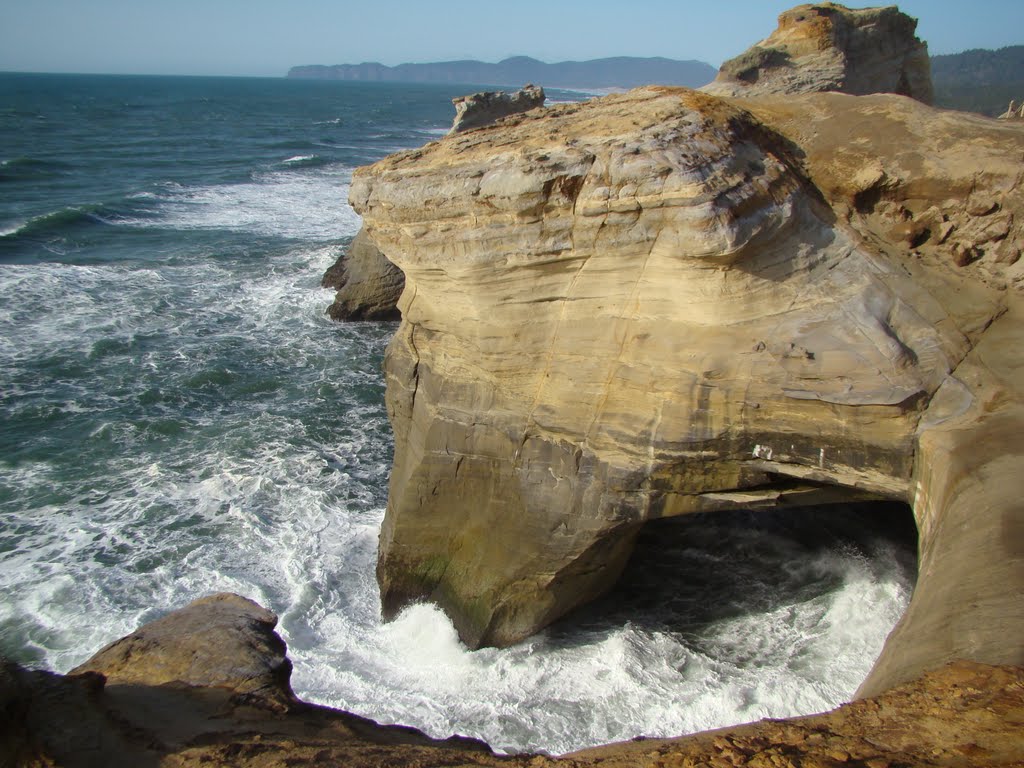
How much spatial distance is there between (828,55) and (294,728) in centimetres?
1520

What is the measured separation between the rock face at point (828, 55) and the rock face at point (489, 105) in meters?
6.97

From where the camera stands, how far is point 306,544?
385 inches

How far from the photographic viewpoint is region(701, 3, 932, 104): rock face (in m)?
14.1

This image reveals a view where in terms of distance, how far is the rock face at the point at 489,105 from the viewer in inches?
797

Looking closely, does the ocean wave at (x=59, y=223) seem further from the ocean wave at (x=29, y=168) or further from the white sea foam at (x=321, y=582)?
the white sea foam at (x=321, y=582)

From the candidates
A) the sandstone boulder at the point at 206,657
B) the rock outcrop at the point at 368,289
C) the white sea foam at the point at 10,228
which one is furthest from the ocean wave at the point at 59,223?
the sandstone boulder at the point at 206,657

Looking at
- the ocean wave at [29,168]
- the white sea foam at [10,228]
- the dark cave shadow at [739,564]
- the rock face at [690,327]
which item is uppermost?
the rock face at [690,327]

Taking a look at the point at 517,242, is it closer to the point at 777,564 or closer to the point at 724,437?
the point at 724,437

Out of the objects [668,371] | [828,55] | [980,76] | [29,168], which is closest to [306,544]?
[668,371]

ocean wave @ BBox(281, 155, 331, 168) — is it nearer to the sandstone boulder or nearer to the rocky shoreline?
the rocky shoreline

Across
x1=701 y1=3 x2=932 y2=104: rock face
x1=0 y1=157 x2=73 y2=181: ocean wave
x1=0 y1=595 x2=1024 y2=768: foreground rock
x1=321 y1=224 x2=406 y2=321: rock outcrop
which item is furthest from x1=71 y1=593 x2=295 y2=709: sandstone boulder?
x1=0 y1=157 x2=73 y2=181: ocean wave

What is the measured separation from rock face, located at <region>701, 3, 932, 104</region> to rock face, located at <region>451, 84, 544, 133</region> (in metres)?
6.97

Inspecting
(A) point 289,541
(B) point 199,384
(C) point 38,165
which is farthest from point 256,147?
(A) point 289,541

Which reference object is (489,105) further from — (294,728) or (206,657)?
(294,728)
